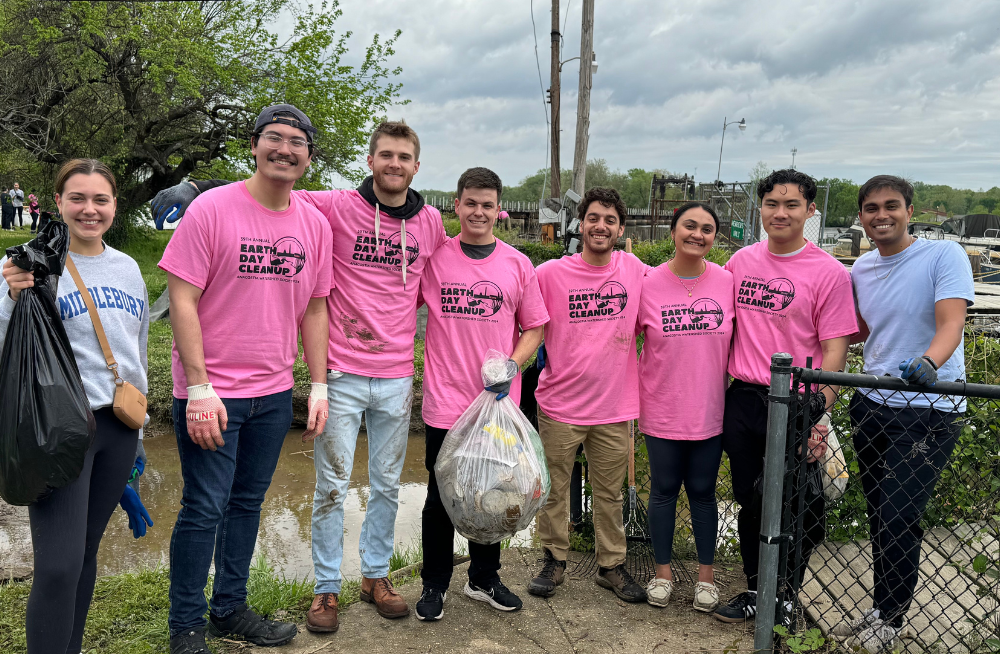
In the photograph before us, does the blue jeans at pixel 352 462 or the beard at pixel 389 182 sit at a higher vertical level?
the beard at pixel 389 182

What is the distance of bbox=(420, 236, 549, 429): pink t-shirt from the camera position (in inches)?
118

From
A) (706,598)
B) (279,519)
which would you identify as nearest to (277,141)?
(706,598)

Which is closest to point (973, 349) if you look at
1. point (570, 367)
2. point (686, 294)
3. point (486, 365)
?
point (686, 294)

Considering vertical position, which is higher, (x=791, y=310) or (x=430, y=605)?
(x=791, y=310)

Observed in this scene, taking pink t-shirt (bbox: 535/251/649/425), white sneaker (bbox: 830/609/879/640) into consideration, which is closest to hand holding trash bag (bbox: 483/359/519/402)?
pink t-shirt (bbox: 535/251/649/425)

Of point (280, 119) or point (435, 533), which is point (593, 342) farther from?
point (280, 119)

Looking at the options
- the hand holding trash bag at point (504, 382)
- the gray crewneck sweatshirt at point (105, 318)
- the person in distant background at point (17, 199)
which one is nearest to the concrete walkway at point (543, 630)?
the hand holding trash bag at point (504, 382)

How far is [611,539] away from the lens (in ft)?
10.9

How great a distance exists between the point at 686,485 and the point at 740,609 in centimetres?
58

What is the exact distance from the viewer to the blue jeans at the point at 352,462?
290 cm

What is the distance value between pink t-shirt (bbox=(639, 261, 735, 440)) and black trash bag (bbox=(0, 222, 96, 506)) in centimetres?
219

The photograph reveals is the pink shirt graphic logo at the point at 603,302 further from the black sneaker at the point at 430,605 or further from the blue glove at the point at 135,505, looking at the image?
the blue glove at the point at 135,505

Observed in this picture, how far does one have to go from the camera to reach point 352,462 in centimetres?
289

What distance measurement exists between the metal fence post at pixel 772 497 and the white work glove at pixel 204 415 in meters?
1.89
